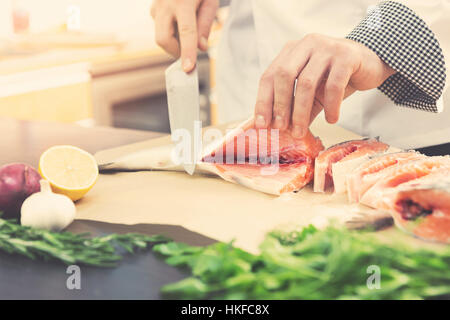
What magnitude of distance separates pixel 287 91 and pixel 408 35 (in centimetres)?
39

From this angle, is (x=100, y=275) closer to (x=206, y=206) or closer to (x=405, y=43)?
(x=206, y=206)

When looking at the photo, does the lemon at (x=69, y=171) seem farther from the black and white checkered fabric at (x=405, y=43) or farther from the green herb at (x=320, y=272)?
the black and white checkered fabric at (x=405, y=43)

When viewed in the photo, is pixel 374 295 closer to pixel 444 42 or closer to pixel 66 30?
pixel 444 42

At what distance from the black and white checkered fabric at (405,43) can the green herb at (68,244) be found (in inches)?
30.6

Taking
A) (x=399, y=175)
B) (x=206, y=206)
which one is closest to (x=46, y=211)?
(x=206, y=206)

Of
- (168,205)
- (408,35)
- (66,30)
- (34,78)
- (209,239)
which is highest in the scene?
(66,30)

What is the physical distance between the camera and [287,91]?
137 centimetres

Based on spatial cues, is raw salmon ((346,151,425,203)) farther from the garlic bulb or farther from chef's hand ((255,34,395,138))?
the garlic bulb

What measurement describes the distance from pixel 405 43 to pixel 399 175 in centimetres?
40

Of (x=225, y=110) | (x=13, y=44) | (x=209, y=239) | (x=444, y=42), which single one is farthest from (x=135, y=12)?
(x=209, y=239)

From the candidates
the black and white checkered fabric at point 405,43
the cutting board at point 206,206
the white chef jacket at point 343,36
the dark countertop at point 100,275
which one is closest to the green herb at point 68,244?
the dark countertop at point 100,275

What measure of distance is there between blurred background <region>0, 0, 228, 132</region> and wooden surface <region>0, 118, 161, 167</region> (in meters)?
1.08

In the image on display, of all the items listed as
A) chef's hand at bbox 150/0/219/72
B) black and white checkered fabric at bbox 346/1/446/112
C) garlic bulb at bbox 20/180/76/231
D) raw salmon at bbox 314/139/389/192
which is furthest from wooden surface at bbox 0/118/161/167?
black and white checkered fabric at bbox 346/1/446/112

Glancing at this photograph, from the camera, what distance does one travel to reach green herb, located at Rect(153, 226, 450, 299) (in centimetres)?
85
